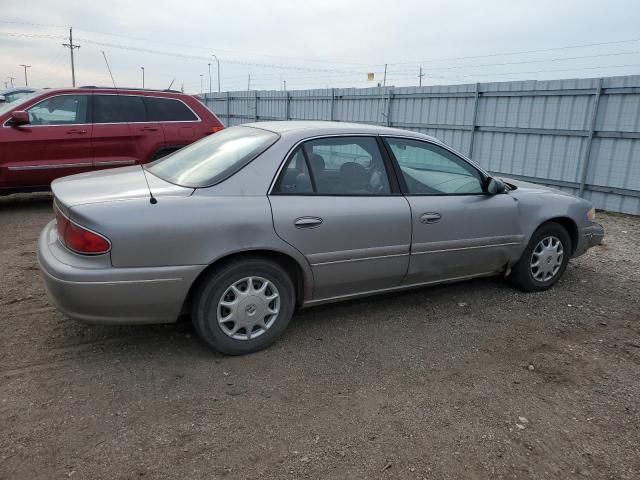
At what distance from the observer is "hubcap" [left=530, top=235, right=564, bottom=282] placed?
4762 mm

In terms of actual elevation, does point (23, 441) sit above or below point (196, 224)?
below

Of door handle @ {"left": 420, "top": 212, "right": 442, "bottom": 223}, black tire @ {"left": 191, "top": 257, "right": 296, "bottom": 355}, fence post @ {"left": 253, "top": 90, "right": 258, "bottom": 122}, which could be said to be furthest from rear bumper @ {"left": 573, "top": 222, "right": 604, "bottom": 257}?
fence post @ {"left": 253, "top": 90, "right": 258, "bottom": 122}

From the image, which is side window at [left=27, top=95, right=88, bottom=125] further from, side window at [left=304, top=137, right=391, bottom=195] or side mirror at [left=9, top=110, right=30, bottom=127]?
side window at [left=304, top=137, right=391, bottom=195]

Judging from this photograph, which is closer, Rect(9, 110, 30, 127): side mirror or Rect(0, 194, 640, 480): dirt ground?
Rect(0, 194, 640, 480): dirt ground

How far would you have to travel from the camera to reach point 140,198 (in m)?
3.11

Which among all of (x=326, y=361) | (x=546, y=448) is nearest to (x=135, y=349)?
(x=326, y=361)

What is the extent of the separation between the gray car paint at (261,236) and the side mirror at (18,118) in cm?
357

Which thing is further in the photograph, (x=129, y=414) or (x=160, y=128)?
(x=160, y=128)

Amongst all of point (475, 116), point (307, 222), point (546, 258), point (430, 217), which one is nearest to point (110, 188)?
point (307, 222)

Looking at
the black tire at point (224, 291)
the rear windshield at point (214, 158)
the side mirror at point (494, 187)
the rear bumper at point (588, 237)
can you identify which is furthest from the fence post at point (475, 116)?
the black tire at point (224, 291)

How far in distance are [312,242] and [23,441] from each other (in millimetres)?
1984

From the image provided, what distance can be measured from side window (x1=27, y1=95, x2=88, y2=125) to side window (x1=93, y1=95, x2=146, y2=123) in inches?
6.8

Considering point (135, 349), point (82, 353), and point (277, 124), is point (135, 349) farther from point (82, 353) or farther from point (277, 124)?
point (277, 124)

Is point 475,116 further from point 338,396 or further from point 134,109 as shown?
point 338,396
